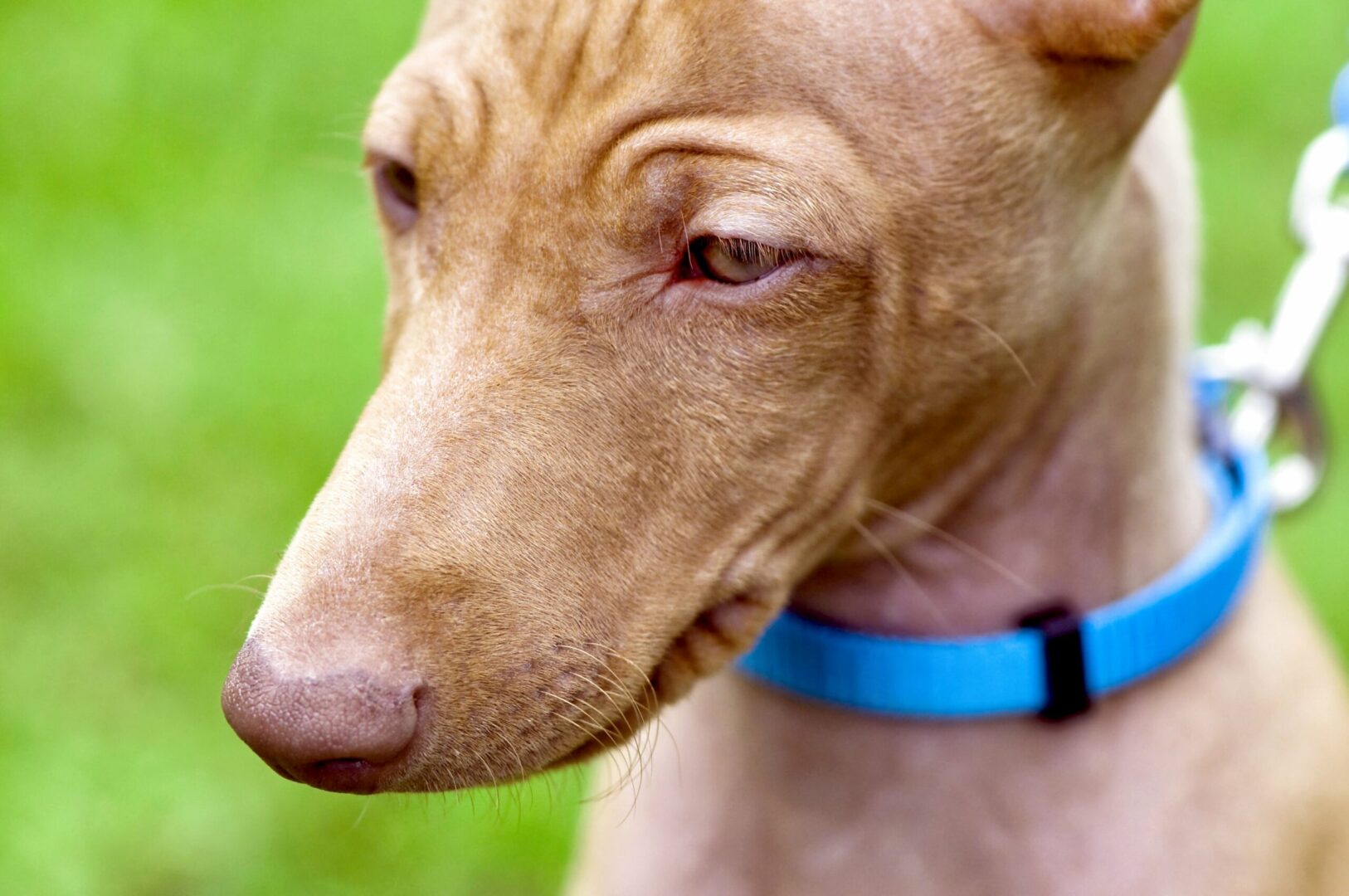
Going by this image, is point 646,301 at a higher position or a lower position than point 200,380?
higher

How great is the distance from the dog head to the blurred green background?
1284 mm

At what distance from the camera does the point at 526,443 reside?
201cm

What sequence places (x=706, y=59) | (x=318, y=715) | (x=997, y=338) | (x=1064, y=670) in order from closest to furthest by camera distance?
(x=318, y=715)
(x=706, y=59)
(x=997, y=338)
(x=1064, y=670)

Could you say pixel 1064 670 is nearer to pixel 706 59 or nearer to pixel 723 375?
pixel 723 375

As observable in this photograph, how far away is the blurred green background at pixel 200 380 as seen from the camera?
13.0ft

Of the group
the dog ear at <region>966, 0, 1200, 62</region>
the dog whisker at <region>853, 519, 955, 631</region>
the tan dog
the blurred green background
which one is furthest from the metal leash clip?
the blurred green background

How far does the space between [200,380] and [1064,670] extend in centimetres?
340

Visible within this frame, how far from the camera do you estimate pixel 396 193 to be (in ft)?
7.63

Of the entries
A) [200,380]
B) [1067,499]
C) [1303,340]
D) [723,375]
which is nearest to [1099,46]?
[723,375]

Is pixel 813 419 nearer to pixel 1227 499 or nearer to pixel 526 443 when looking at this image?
pixel 526 443

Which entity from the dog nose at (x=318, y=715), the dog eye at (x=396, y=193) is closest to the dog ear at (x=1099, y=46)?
the dog eye at (x=396, y=193)

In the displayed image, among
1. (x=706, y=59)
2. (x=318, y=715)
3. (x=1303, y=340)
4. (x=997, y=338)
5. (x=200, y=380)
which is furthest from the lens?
(x=200, y=380)

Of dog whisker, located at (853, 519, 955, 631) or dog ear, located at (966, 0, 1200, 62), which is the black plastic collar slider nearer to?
dog whisker, located at (853, 519, 955, 631)

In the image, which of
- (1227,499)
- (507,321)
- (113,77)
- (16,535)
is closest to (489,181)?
(507,321)
